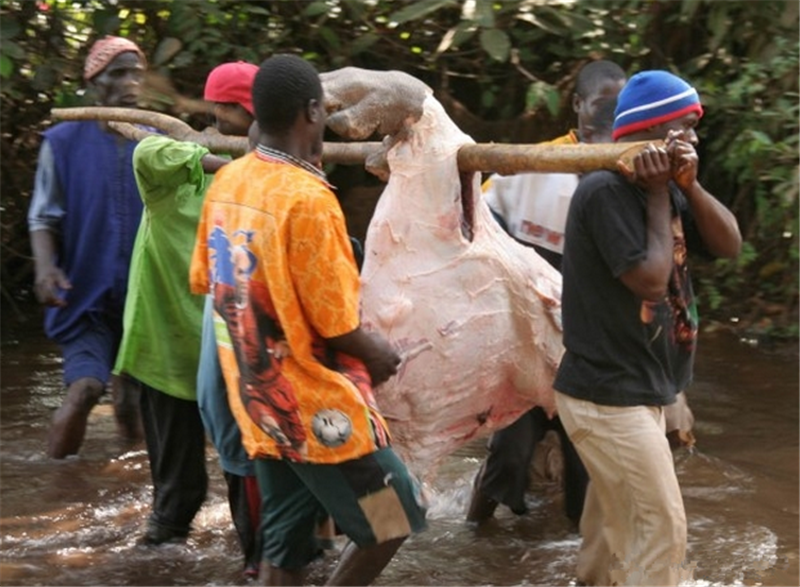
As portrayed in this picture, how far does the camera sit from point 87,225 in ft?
17.3

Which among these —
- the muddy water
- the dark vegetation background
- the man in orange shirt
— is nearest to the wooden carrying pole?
the man in orange shirt

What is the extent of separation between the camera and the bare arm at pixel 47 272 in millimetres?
5168

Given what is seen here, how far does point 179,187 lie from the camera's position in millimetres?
4379

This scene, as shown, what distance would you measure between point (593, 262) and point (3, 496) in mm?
2673

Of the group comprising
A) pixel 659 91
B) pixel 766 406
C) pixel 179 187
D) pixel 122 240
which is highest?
pixel 659 91

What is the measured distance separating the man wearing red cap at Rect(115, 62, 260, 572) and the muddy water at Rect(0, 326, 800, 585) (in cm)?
22

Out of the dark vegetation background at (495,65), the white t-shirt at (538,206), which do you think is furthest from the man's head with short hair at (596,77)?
the dark vegetation background at (495,65)

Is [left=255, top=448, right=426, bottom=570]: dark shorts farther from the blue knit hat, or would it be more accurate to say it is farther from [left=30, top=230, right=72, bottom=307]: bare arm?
[left=30, top=230, right=72, bottom=307]: bare arm

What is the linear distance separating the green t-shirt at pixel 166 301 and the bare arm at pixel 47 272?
750mm

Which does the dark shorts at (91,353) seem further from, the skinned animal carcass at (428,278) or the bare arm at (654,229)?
the bare arm at (654,229)

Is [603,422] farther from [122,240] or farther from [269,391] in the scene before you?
[122,240]

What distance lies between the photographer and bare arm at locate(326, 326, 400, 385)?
11.1 feet

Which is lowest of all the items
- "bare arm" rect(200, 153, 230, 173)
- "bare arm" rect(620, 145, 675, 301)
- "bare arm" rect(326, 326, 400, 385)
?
"bare arm" rect(326, 326, 400, 385)

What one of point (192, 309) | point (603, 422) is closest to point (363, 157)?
point (192, 309)
